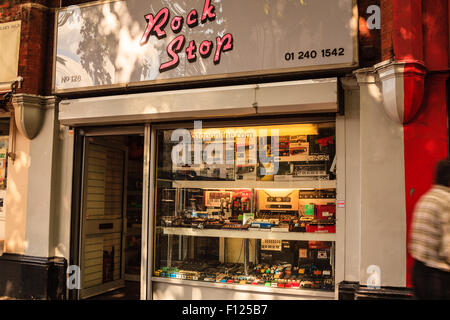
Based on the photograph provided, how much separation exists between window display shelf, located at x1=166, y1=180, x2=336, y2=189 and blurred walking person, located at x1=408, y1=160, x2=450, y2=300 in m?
2.09

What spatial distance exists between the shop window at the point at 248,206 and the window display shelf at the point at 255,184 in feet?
0.05

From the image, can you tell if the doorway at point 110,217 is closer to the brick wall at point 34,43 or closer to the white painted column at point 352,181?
the brick wall at point 34,43

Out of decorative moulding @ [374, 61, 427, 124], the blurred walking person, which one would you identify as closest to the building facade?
decorative moulding @ [374, 61, 427, 124]

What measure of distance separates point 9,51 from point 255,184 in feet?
16.5

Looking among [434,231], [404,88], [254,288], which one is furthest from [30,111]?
[434,231]

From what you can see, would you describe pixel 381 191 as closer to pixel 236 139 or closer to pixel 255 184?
pixel 255 184

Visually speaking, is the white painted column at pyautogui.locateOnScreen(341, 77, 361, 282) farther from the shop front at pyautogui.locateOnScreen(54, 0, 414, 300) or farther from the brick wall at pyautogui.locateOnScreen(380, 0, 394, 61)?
the brick wall at pyautogui.locateOnScreen(380, 0, 394, 61)

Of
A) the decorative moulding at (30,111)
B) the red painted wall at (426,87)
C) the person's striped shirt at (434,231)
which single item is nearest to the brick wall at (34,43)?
the decorative moulding at (30,111)

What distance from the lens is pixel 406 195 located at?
4598mm

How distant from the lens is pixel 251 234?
596 cm

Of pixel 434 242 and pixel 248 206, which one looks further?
pixel 248 206

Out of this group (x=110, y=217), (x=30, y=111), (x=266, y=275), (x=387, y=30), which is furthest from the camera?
(x=110, y=217)

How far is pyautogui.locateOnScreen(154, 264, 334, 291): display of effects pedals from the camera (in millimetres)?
5465

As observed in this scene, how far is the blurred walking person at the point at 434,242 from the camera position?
3197 millimetres
